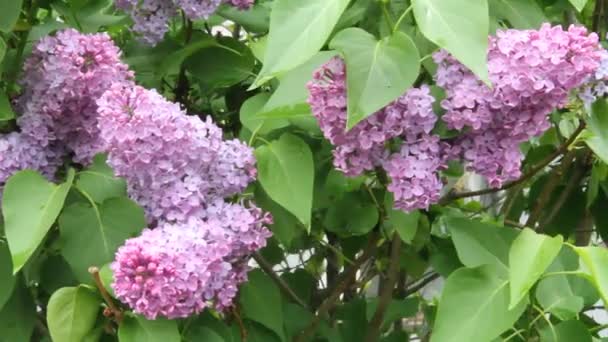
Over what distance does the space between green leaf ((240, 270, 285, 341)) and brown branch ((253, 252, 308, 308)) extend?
127 millimetres

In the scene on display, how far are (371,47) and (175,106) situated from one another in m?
0.23

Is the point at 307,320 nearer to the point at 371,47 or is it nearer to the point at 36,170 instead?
the point at 36,170

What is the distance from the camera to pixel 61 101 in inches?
51.1

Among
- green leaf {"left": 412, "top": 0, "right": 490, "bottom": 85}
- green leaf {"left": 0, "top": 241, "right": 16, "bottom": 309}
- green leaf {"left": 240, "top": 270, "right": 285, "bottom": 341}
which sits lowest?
green leaf {"left": 240, "top": 270, "right": 285, "bottom": 341}

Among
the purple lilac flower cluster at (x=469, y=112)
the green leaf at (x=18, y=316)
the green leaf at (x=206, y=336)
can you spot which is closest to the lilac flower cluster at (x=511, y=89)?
the purple lilac flower cluster at (x=469, y=112)

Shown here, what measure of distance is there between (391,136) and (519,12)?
0.35 m

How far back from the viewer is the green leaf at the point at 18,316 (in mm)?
1307

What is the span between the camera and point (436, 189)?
44.6 inches

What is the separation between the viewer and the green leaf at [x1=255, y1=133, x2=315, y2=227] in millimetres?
1183

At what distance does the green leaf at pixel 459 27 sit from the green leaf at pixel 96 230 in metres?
0.42

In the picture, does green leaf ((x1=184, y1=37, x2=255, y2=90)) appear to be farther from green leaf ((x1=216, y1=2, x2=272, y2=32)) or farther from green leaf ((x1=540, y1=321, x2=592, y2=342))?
green leaf ((x1=540, y1=321, x2=592, y2=342))

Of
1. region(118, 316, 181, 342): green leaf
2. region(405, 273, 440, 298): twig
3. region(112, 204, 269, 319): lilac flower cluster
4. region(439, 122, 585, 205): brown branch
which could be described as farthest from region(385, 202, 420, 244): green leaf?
region(405, 273, 440, 298): twig

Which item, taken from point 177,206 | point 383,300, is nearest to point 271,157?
point 177,206

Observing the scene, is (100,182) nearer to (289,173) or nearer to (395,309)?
(289,173)
